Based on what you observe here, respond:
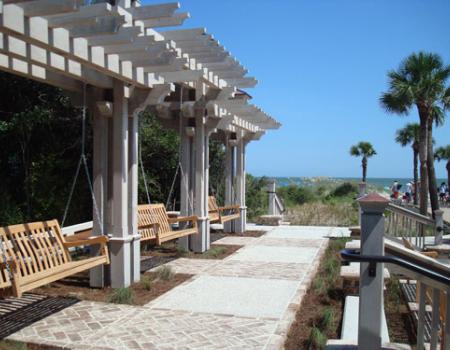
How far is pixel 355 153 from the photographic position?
40406 mm

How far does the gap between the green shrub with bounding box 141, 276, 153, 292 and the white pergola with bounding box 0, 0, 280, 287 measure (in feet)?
0.52

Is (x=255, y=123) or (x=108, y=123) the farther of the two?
(x=255, y=123)

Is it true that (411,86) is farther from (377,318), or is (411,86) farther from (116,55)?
(377,318)

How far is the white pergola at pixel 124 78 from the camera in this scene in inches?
188

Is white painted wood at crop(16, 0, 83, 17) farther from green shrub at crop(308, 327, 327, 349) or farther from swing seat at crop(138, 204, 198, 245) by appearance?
swing seat at crop(138, 204, 198, 245)

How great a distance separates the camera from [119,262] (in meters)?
6.69

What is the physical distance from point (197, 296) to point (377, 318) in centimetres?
393

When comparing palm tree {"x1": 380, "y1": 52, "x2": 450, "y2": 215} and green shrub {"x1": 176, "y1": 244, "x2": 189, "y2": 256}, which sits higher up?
palm tree {"x1": 380, "y1": 52, "x2": 450, "y2": 215}

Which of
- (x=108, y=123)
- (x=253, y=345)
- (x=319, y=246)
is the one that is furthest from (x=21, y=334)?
(x=319, y=246)

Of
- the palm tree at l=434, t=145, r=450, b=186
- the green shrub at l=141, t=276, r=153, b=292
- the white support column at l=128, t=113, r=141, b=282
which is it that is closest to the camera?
the green shrub at l=141, t=276, r=153, b=292

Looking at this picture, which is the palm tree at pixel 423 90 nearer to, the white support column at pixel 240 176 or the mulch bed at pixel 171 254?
the white support column at pixel 240 176

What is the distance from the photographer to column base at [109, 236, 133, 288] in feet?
21.9

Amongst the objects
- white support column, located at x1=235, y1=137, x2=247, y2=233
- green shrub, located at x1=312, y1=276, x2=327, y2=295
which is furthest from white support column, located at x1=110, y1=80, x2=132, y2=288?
white support column, located at x1=235, y1=137, x2=247, y2=233

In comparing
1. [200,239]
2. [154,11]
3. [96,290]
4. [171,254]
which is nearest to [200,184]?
[200,239]
